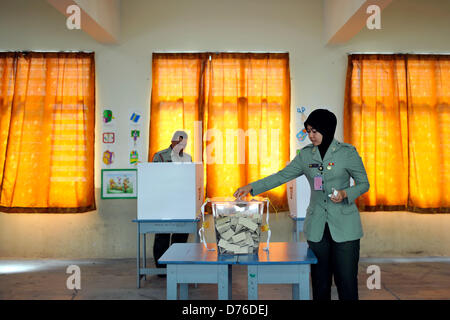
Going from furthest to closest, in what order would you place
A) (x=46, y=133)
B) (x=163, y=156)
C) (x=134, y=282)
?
(x=46, y=133)
(x=163, y=156)
(x=134, y=282)

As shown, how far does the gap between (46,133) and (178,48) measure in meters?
1.96

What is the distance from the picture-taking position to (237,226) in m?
2.12

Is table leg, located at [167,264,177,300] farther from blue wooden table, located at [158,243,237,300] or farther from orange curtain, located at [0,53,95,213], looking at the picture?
orange curtain, located at [0,53,95,213]

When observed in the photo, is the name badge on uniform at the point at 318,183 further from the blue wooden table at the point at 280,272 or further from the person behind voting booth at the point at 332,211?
the blue wooden table at the point at 280,272

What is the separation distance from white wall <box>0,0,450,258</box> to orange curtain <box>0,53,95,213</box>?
0.16 meters

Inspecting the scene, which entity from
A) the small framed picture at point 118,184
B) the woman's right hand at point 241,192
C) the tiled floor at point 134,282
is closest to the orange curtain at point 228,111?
the small framed picture at point 118,184

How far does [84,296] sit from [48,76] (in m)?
2.88

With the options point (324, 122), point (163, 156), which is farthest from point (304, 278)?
point (163, 156)

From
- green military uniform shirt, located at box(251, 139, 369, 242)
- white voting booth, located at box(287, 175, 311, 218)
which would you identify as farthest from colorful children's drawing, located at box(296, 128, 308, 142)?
green military uniform shirt, located at box(251, 139, 369, 242)

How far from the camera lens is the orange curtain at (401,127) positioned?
16.3ft

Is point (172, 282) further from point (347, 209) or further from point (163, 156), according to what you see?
point (163, 156)

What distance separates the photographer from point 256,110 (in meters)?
5.00

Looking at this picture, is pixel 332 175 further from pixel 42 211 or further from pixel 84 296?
pixel 42 211
